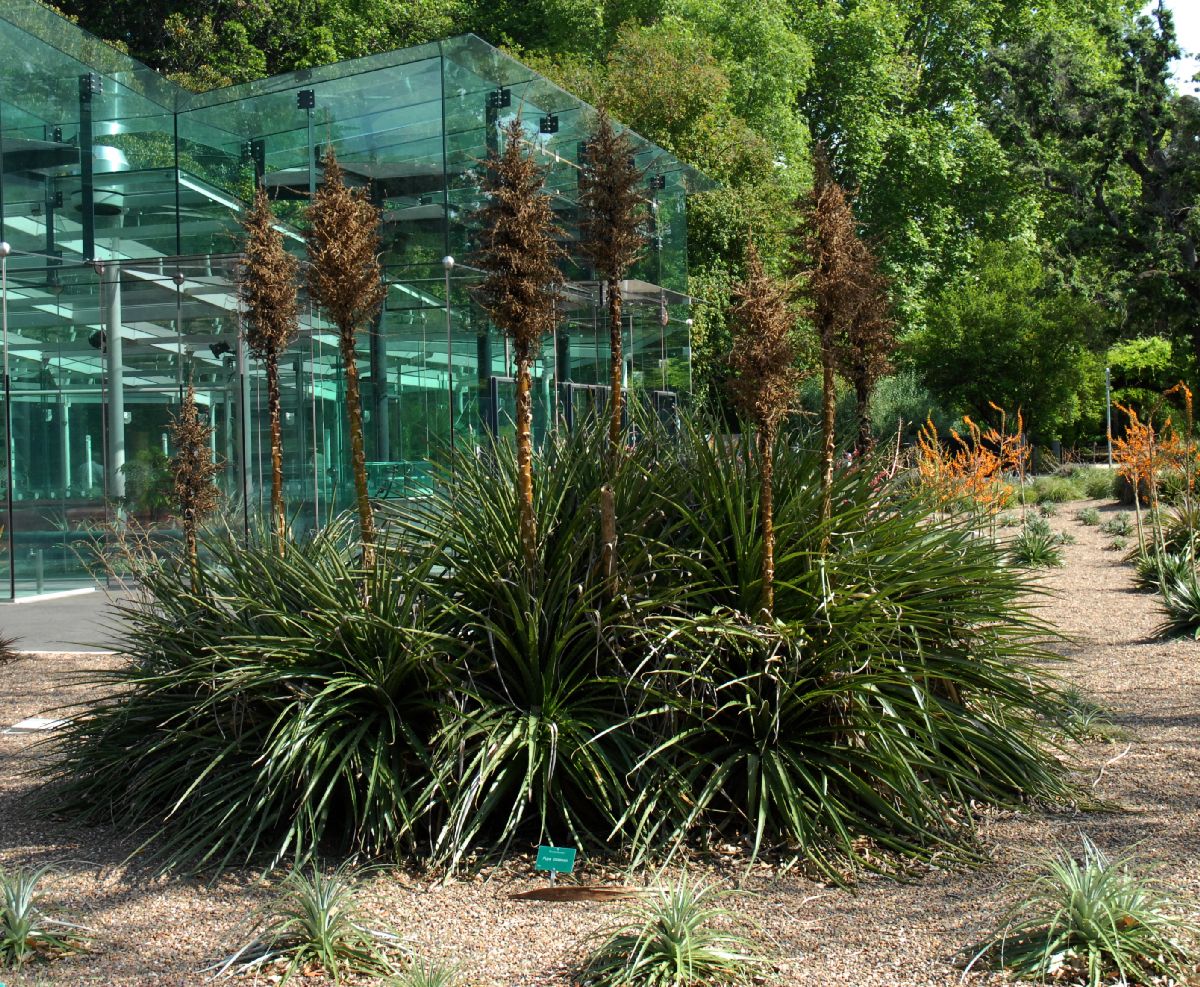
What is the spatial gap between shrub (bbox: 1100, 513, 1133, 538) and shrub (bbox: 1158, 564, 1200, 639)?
7.79 meters

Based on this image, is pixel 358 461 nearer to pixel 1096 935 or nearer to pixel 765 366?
pixel 765 366

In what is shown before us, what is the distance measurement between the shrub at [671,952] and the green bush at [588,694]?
0.72 m

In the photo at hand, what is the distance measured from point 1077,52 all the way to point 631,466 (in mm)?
35807

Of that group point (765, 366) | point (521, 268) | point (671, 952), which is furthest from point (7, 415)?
point (671, 952)

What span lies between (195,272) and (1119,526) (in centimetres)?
1365

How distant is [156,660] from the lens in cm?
588

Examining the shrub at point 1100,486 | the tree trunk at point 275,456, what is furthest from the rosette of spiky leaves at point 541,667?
the shrub at point 1100,486

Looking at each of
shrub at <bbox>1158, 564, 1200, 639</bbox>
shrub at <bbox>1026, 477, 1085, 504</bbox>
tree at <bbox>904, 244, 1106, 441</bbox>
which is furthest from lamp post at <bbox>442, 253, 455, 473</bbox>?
tree at <bbox>904, 244, 1106, 441</bbox>

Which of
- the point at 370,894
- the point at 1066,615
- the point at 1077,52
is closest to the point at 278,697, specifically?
the point at 370,894

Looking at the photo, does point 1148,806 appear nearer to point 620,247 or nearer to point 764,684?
point 764,684

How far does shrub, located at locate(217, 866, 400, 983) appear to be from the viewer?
3955 mm

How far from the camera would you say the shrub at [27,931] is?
412 centimetres

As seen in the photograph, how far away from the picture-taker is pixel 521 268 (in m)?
5.33

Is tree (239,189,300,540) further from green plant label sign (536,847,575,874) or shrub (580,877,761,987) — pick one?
shrub (580,877,761,987)
